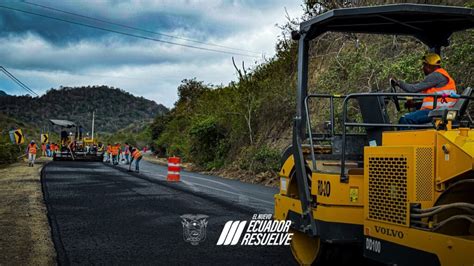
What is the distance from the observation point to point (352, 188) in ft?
15.9

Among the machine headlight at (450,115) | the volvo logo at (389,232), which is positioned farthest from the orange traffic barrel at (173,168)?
the machine headlight at (450,115)

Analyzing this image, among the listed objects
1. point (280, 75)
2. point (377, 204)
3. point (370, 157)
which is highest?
point (280, 75)

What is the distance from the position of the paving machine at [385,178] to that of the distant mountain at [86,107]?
122840mm

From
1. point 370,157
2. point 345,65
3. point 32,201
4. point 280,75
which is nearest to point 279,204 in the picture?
point 370,157

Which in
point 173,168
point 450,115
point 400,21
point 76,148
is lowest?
point 173,168

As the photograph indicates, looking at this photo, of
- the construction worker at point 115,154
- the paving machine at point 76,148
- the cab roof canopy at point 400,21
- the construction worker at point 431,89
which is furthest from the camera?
the paving machine at point 76,148

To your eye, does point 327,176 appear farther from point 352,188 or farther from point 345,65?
point 345,65

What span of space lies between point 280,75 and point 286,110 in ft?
8.50

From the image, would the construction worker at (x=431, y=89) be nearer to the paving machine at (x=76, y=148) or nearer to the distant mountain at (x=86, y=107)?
the paving machine at (x=76, y=148)

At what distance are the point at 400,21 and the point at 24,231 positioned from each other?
665 cm

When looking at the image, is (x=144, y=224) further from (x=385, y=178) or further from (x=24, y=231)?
(x=385, y=178)

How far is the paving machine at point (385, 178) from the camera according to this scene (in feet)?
12.6

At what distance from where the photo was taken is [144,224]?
922 cm

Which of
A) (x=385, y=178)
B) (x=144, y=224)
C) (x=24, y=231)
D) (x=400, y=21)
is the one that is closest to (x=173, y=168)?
(x=144, y=224)
